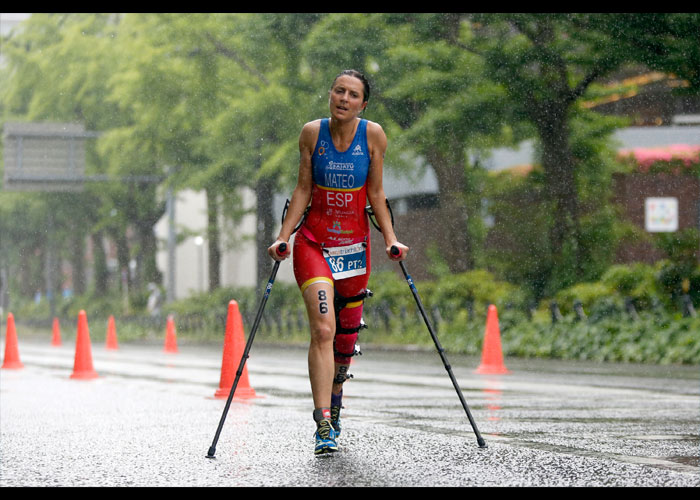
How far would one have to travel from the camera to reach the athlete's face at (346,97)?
6566 millimetres

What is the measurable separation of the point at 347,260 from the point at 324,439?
907mm

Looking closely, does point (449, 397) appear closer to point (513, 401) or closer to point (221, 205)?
point (513, 401)

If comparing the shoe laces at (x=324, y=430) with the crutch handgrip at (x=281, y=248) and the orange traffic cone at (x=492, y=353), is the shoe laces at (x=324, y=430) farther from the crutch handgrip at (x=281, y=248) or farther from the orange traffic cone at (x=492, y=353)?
the orange traffic cone at (x=492, y=353)

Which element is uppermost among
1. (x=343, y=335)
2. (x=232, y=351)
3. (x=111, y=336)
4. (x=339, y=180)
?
(x=339, y=180)

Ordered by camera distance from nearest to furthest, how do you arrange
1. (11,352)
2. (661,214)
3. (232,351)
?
(232,351), (11,352), (661,214)

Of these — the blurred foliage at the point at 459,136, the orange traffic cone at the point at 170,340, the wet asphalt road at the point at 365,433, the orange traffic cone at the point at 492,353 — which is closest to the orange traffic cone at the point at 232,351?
the wet asphalt road at the point at 365,433

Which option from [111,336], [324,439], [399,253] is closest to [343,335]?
[399,253]

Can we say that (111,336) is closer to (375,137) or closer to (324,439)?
(375,137)

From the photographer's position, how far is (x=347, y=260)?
6.64m

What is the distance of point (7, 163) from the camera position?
115 ft

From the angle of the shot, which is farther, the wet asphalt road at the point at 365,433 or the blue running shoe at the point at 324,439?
the blue running shoe at the point at 324,439

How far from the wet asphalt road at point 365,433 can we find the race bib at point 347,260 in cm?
90
